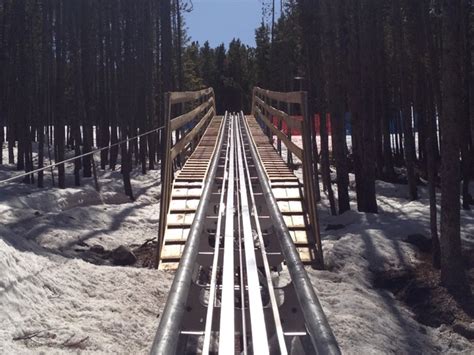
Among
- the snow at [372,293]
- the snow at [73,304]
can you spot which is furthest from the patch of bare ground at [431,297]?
the snow at [73,304]

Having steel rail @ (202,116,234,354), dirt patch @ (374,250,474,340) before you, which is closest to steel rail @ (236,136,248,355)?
steel rail @ (202,116,234,354)

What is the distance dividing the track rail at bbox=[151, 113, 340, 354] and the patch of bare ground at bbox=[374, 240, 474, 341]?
1892 millimetres

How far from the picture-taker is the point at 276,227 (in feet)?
20.6

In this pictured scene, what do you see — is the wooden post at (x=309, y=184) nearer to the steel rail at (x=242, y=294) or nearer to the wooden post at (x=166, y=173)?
the steel rail at (x=242, y=294)

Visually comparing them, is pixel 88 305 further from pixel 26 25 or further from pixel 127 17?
pixel 26 25

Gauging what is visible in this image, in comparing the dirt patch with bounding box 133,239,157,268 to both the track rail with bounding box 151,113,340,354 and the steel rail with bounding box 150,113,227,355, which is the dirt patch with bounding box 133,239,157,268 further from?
the steel rail with bounding box 150,113,227,355

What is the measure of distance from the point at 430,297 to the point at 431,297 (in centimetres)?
1

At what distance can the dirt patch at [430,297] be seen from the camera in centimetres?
715

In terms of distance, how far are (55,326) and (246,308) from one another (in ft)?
4.68

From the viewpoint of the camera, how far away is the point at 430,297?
7.92 meters

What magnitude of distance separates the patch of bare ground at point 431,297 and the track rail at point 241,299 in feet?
6.21

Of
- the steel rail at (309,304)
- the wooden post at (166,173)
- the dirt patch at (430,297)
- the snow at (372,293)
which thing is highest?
the wooden post at (166,173)

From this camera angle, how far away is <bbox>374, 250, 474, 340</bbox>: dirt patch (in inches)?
282

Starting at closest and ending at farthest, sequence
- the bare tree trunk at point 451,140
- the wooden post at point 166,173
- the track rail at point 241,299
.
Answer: the track rail at point 241,299
the wooden post at point 166,173
the bare tree trunk at point 451,140
